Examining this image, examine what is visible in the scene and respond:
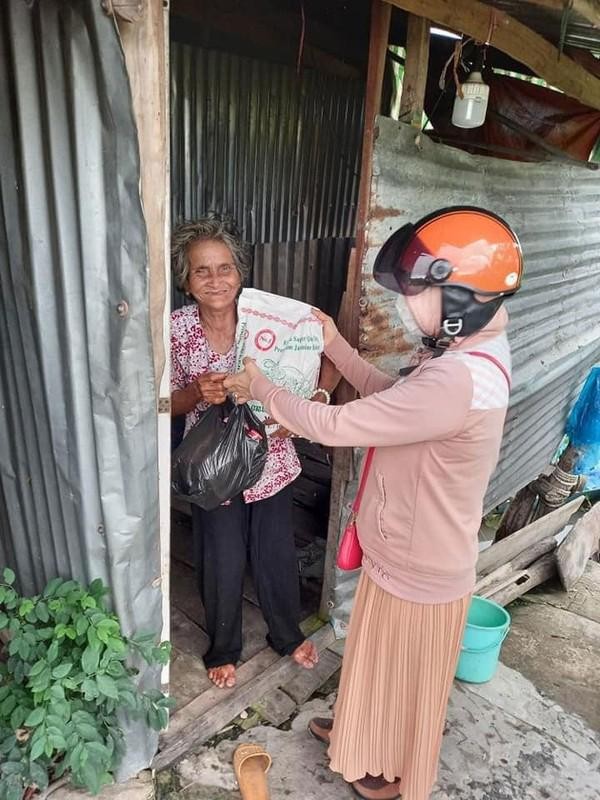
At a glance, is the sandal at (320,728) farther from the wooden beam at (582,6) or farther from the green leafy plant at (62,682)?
the wooden beam at (582,6)

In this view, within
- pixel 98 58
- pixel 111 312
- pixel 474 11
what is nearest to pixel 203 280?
pixel 111 312

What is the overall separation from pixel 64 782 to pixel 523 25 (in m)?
3.71

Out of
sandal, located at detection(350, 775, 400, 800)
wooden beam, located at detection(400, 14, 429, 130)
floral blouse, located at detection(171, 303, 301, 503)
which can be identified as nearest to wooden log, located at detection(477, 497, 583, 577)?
sandal, located at detection(350, 775, 400, 800)

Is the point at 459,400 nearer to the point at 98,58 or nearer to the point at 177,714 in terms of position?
the point at 98,58

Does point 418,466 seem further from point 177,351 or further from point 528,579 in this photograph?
point 528,579

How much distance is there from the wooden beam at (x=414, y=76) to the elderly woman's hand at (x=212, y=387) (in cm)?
133

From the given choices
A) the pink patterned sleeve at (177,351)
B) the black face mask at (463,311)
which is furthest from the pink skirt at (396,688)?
the pink patterned sleeve at (177,351)

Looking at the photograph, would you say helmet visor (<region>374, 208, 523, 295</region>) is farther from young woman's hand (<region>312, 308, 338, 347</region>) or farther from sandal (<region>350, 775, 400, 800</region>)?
sandal (<region>350, 775, 400, 800</region>)

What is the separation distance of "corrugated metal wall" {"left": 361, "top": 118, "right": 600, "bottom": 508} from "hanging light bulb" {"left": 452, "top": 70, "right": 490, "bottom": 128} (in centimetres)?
26

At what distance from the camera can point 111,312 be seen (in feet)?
5.76

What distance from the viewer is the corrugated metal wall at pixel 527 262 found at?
2.57m

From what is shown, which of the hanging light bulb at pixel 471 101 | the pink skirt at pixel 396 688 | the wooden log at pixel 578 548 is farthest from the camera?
the wooden log at pixel 578 548

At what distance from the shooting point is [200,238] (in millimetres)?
2428

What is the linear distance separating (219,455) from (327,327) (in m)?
0.68
